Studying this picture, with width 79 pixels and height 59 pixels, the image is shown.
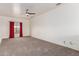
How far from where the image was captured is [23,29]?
36.0ft

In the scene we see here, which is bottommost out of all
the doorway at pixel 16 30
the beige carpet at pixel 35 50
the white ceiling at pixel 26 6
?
the beige carpet at pixel 35 50

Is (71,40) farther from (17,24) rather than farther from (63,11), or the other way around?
(17,24)

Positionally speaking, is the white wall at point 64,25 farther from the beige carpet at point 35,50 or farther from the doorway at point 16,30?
the doorway at point 16,30

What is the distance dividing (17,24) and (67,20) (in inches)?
282

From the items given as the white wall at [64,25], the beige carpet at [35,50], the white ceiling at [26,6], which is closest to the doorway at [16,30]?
the white ceiling at [26,6]

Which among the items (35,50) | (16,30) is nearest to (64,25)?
(35,50)

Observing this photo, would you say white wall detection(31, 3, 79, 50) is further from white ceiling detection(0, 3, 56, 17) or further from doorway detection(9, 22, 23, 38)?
doorway detection(9, 22, 23, 38)

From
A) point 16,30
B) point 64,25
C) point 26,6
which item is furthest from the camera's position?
point 16,30

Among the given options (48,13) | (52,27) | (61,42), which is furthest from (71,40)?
(48,13)

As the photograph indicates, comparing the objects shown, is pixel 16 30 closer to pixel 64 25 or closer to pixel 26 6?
pixel 26 6

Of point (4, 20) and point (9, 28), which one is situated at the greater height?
point (4, 20)

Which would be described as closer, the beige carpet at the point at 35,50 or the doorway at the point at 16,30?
the beige carpet at the point at 35,50

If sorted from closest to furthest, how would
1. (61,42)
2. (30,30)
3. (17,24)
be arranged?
(61,42) → (17,24) → (30,30)

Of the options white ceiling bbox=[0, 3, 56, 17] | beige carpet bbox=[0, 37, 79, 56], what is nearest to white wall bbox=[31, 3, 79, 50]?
beige carpet bbox=[0, 37, 79, 56]
